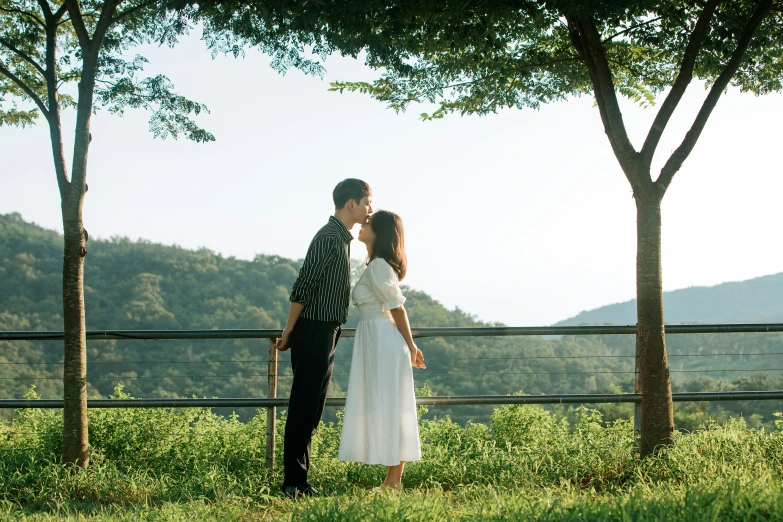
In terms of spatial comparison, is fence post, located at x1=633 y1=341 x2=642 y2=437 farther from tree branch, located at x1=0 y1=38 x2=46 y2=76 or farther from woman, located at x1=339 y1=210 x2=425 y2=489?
tree branch, located at x1=0 y1=38 x2=46 y2=76

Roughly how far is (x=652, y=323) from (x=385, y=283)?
2.04 m

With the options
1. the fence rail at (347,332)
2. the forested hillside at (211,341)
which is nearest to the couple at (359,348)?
the fence rail at (347,332)

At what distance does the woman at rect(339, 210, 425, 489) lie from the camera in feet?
15.9

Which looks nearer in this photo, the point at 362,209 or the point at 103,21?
the point at 362,209

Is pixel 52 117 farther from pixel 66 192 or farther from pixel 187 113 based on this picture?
pixel 187 113

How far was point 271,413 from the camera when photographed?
5.57 m

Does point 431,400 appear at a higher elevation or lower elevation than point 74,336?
lower

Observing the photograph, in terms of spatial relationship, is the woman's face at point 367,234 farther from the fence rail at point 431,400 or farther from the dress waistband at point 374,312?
the fence rail at point 431,400

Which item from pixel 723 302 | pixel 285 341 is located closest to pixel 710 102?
pixel 285 341

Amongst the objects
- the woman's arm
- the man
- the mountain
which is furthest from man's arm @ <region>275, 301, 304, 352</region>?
the mountain

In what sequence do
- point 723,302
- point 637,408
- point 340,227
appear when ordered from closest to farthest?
point 340,227, point 637,408, point 723,302

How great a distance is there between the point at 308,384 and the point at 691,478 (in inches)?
97.4

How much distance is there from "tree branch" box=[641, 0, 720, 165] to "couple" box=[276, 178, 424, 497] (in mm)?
2021

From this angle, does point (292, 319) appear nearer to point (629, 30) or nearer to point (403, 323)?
point (403, 323)
